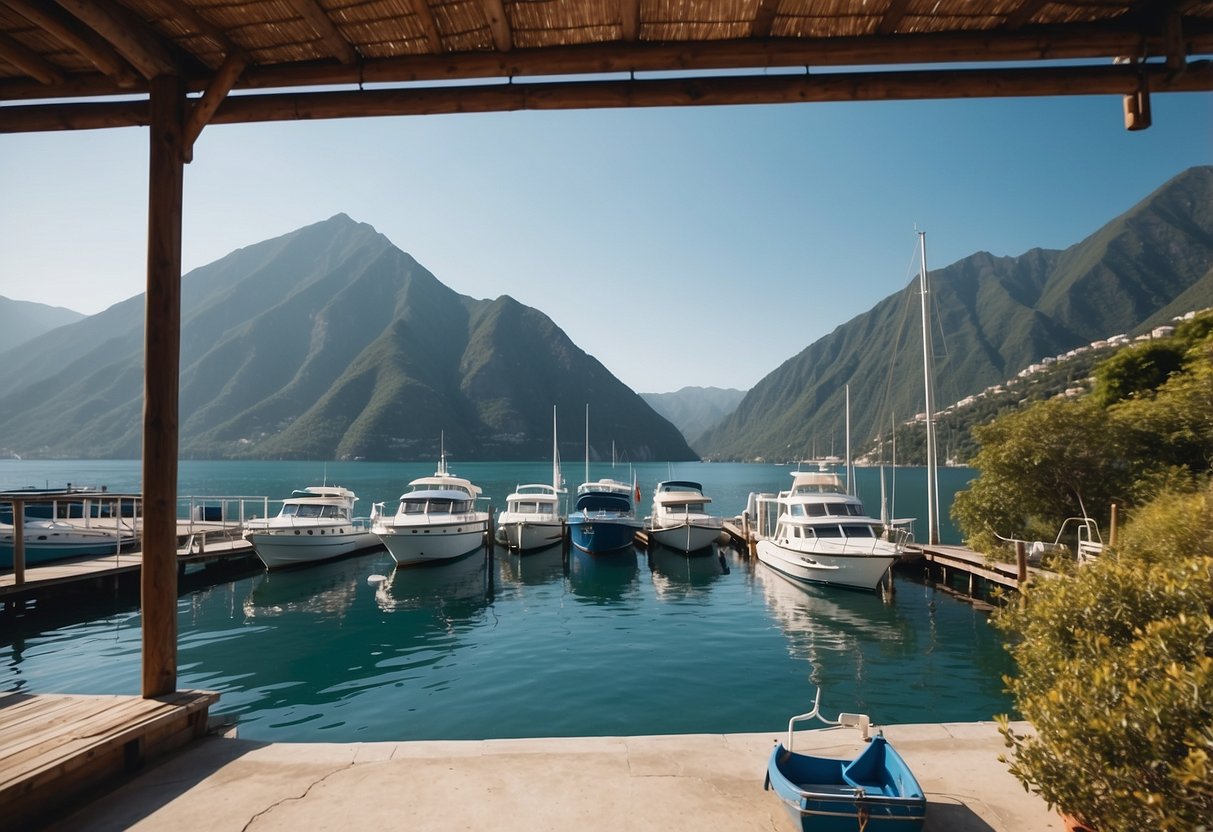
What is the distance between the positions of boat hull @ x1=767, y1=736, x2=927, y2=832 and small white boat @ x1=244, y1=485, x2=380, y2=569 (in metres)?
26.7

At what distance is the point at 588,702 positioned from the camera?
11672 mm

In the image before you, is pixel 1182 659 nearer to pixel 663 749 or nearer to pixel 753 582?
pixel 663 749

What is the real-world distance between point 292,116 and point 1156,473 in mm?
24566

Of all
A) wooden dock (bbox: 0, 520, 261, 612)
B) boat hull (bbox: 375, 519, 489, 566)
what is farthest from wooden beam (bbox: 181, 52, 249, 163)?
boat hull (bbox: 375, 519, 489, 566)

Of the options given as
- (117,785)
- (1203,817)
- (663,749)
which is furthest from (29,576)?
(1203,817)

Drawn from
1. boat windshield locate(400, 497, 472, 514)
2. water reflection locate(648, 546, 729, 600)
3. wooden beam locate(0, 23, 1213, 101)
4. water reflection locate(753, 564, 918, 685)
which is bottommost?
water reflection locate(648, 546, 729, 600)

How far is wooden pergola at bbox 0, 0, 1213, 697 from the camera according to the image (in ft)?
15.7

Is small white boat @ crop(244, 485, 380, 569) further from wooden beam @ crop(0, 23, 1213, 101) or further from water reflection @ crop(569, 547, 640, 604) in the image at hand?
wooden beam @ crop(0, 23, 1213, 101)

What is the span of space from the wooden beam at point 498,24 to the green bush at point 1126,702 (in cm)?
631

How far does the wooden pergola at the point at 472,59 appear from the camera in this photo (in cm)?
478

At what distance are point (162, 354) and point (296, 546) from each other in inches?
940

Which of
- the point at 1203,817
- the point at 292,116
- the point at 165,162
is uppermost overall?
the point at 292,116

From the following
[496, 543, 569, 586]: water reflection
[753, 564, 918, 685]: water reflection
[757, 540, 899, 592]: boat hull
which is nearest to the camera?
[753, 564, 918, 685]: water reflection

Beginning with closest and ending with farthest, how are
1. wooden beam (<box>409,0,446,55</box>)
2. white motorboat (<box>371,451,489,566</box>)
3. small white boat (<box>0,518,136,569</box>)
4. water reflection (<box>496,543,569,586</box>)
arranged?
wooden beam (<box>409,0,446,55</box>), small white boat (<box>0,518,136,569</box>), water reflection (<box>496,543,569,586</box>), white motorboat (<box>371,451,489,566</box>)
